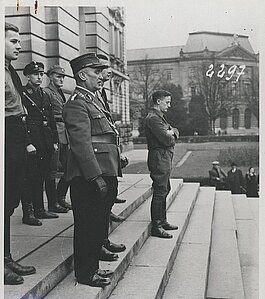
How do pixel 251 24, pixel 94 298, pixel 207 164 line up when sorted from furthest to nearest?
pixel 207 164
pixel 251 24
pixel 94 298

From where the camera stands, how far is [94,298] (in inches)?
102

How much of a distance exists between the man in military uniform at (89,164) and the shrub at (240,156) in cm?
72

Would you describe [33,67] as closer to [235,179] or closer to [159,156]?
[159,156]

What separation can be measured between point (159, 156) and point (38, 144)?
848mm

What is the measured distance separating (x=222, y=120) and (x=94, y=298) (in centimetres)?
126

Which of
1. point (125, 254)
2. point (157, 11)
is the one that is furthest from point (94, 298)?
point (157, 11)

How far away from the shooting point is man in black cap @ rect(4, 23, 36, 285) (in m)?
2.64

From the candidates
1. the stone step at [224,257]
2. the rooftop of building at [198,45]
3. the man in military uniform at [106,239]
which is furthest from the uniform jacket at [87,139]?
the stone step at [224,257]

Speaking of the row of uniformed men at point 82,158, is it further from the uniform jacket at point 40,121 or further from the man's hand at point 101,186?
the uniform jacket at point 40,121

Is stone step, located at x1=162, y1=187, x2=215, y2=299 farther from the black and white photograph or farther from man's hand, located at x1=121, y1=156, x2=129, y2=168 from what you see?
man's hand, located at x1=121, y1=156, x2=129, y2=168

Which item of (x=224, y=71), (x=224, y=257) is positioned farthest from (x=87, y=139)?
(x=224, y=257)

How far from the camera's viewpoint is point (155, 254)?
338 cm

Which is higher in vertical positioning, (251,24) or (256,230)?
(251,24)

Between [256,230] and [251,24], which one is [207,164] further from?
[251,24]
